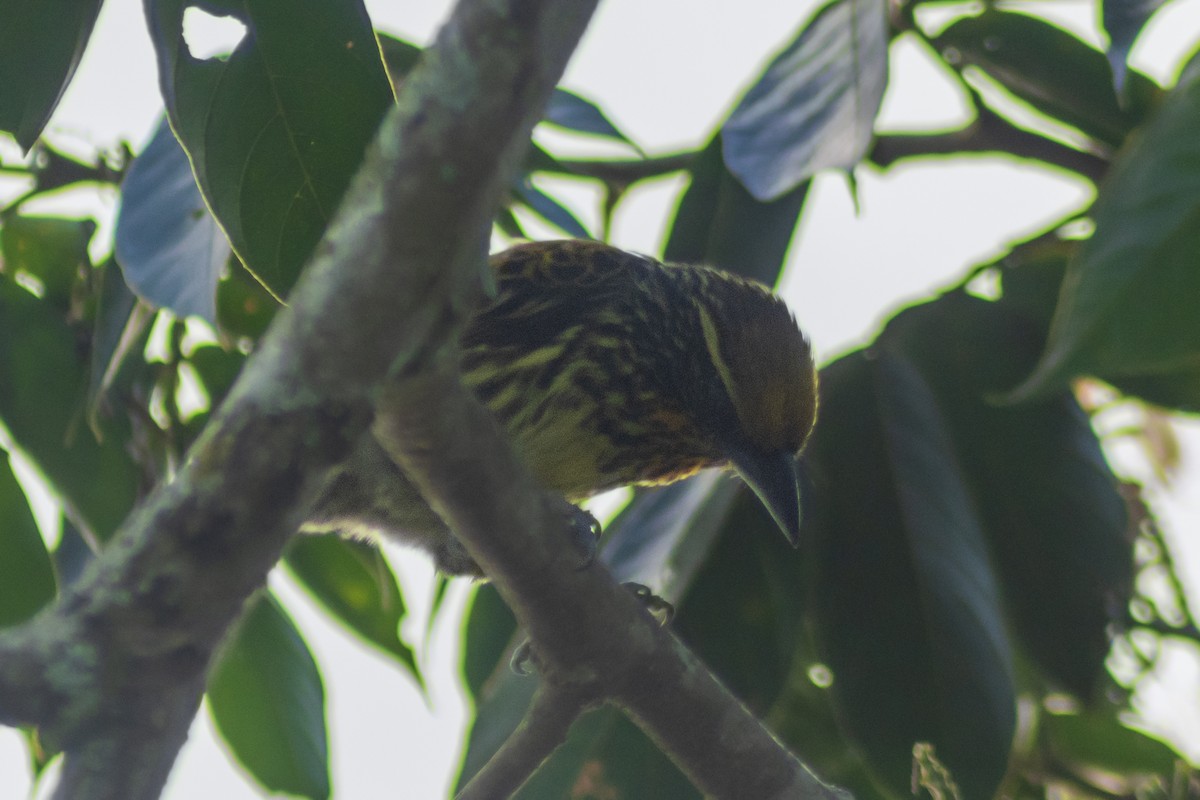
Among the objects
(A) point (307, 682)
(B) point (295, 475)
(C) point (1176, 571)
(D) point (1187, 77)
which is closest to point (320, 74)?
(B) point (295, 475)

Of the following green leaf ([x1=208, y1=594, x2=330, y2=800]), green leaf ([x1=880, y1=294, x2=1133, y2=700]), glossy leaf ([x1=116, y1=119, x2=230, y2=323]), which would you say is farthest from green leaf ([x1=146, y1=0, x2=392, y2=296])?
green leaf ([x1=880, y1=294, x2=1133, y2=700])

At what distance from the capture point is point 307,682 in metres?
2.33

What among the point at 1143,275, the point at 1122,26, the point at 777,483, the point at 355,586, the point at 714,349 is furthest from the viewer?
the point at 355,586

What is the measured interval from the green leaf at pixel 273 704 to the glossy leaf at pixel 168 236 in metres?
0.66

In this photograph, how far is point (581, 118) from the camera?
233 cm

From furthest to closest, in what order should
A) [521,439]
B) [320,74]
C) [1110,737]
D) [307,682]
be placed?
[1110,737] < [307,682] < [521,439] < [320,74]

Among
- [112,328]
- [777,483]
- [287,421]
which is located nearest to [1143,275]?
[777,483]

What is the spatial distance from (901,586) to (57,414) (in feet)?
4.10

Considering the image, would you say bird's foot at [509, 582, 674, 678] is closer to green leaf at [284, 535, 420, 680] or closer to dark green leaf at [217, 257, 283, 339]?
green leaf at [284, 535, 420, 680]

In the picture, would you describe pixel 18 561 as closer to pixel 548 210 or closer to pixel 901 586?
pixel 548 210

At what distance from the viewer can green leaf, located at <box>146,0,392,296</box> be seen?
134cm

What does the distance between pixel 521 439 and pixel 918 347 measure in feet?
2.30

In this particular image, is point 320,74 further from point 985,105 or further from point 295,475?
point 985,105

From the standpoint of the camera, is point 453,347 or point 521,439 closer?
point 453,347
